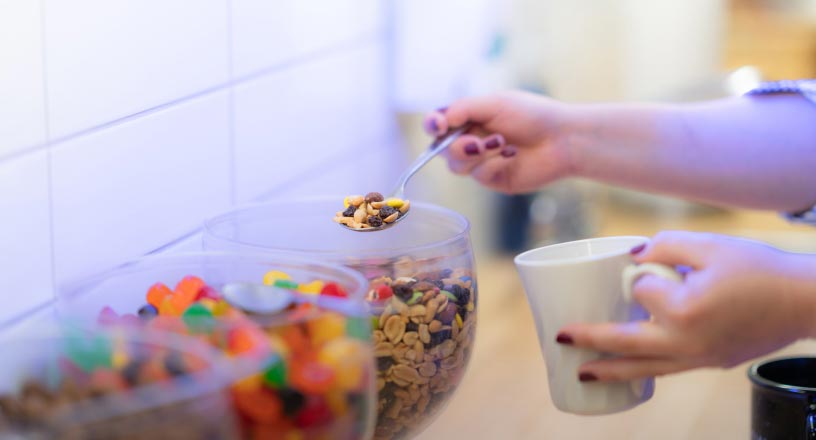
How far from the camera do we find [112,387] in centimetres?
46

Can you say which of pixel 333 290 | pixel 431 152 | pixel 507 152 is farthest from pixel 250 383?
pixel 507 152

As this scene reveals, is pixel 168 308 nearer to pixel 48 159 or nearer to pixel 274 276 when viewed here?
pixel 274 276

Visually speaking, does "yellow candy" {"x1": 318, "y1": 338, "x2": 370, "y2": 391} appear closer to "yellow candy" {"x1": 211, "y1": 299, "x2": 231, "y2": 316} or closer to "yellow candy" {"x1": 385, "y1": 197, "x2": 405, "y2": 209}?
"yellow candy" {"x1": 211, "y1": 299, "x2": 231, "y2": 316}

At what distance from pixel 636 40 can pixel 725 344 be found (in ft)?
6.20

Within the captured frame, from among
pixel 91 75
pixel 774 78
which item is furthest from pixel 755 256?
pixel 774 78

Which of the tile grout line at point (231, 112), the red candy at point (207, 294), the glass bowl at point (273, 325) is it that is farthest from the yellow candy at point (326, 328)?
the tile grout line at point (231, 112)

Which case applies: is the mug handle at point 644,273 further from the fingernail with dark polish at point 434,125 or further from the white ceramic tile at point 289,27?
the white ceramic tile at point 289,27

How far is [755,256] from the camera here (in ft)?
2.11

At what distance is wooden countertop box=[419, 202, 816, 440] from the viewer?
1019 mm

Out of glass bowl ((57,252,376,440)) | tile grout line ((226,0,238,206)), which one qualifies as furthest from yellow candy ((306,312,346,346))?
tile grout line ((226,0,238,206))

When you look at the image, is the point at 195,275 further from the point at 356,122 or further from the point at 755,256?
the point at 356,122

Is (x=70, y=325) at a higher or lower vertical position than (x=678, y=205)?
higher

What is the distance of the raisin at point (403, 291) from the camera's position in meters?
0.64

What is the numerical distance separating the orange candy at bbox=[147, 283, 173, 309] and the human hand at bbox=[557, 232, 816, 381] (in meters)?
0.26
